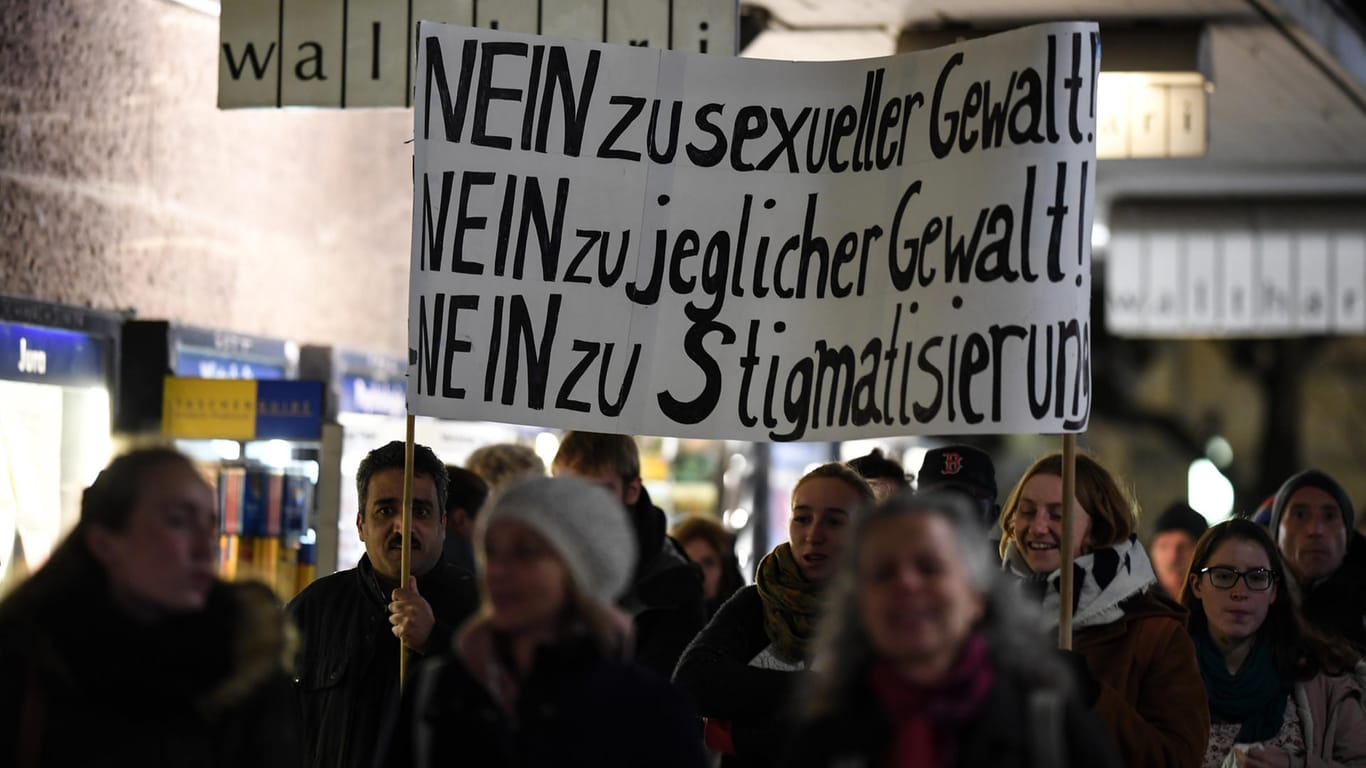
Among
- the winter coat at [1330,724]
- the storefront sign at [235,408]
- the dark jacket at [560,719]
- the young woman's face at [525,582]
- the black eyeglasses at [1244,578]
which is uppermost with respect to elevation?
the storefront sign at [235,408]

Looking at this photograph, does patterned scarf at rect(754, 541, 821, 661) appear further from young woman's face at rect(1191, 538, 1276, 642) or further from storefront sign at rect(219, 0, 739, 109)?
storefront sign at rect(219, 0, 739, 109)

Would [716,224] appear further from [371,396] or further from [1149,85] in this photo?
[1149,85]

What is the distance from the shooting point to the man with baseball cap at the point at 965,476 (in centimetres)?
620

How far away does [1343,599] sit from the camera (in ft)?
A: 24.2

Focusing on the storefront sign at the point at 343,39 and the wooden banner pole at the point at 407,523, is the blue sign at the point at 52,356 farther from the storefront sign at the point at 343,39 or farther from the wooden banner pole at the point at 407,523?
the wooden banner pole at the point at 407,523

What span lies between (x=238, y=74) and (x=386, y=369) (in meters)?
2.79

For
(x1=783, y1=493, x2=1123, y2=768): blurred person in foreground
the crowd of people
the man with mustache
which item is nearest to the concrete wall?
the man with mustache

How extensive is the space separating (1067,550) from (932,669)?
6.34ft

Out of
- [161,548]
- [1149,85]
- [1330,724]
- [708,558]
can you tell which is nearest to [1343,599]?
[1330,724]

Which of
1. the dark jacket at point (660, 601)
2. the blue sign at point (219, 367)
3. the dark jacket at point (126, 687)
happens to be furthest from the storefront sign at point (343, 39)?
the dark jacket at point (126, 687)

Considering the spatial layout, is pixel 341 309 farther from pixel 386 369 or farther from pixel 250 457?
pixel 250 457

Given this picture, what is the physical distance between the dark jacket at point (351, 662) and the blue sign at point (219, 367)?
10.1 ft

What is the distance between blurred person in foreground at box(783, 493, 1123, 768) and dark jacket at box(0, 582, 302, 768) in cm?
112

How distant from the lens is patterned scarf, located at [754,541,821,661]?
17.5 feet
